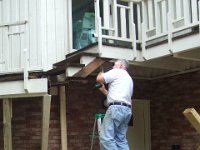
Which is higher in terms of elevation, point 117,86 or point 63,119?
point 117,86

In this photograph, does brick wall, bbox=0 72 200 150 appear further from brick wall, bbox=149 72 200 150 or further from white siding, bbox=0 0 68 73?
white siding, bbox=0 0 68 73

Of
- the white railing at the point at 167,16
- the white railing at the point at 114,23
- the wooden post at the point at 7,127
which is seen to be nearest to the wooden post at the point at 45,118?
the wooden post at the point at 7,127

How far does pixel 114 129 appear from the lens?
20.4ft

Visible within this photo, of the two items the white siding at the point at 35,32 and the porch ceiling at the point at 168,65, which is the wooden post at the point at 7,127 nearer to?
the white siding at the point at 35,32

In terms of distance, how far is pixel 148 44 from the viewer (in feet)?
26.2

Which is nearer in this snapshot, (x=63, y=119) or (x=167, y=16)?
(x=167, y=16)

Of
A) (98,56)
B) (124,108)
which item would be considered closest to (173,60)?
(98,56)

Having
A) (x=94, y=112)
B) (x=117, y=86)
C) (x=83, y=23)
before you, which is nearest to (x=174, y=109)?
(x=94, y=112)

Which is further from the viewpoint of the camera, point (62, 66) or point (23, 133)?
point (23, 133)

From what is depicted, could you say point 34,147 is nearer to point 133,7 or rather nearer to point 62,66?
point 62,66

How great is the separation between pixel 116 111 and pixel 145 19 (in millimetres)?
2572

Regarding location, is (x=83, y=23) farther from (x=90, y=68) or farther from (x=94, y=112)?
(x=94, y=112)

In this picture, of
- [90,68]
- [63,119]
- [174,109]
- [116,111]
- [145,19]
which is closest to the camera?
[116,111]

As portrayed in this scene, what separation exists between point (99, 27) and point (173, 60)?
1.78 metres
